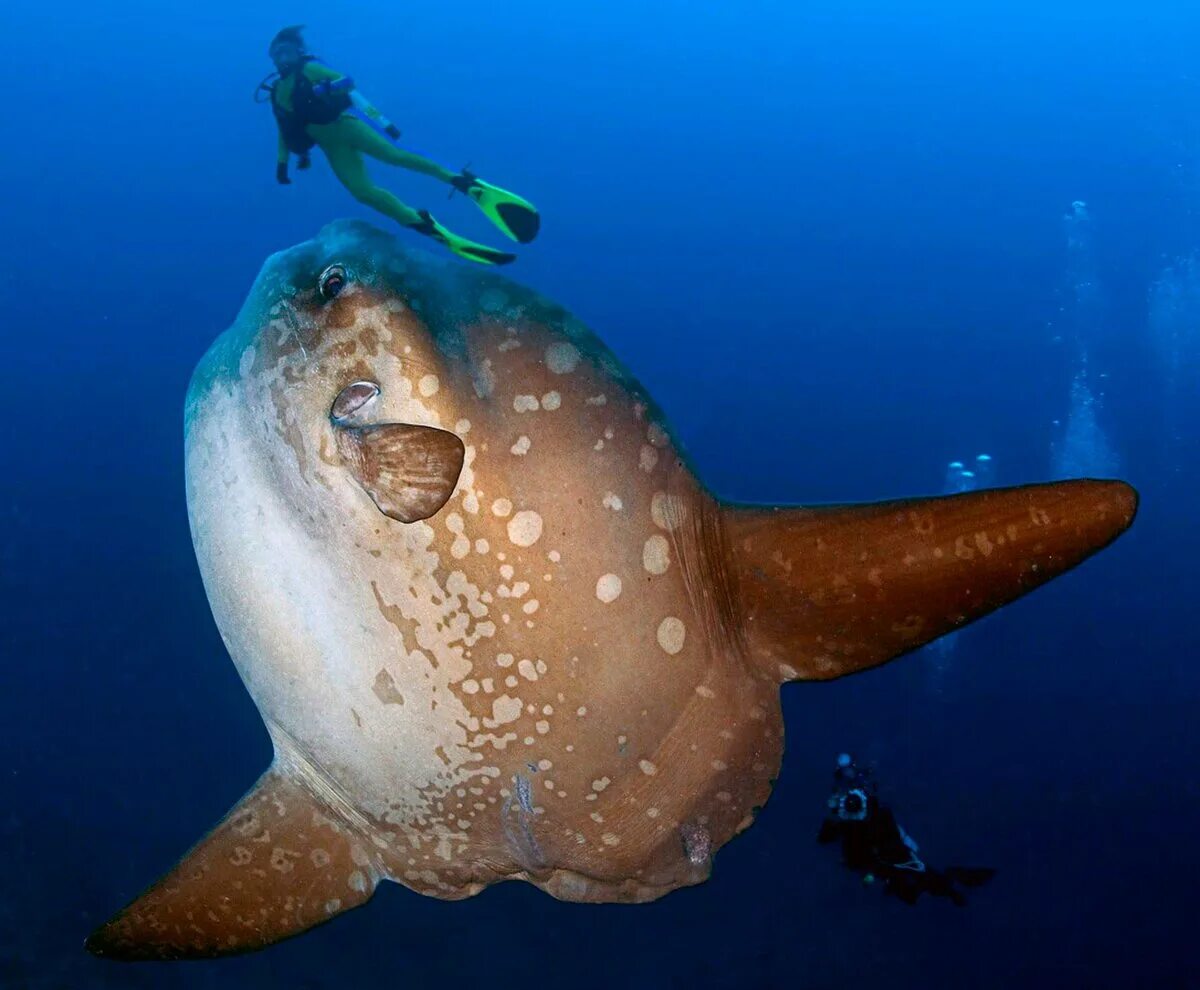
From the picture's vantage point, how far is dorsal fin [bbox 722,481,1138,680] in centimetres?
163

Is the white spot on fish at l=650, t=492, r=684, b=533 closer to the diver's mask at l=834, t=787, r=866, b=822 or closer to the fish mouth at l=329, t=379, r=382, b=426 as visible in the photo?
the fish mouth at l=329, t=379, r=382, b=426

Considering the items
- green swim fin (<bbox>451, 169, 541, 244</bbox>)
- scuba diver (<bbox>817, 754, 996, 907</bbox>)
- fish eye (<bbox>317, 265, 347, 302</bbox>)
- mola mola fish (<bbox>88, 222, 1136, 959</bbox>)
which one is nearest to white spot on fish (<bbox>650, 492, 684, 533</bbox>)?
mola mola fish (<bbox>88, 222, 1136, 959</bbox>)

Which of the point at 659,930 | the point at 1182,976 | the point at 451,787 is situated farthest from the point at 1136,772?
the point at 451,787

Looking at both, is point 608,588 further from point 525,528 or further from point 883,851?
point 883,851

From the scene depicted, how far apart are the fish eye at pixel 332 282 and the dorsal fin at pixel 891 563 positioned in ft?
3.63

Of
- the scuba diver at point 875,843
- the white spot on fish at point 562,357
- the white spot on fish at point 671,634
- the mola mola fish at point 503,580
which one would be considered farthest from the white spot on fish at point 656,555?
the scuba diver at point 875,843

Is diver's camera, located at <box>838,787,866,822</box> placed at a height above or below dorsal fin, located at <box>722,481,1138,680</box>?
below

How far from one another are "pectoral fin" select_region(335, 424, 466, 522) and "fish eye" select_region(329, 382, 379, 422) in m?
0.10

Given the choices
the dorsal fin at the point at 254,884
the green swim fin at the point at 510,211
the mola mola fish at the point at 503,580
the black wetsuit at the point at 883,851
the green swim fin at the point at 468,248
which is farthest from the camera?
the green swim fin at the point at 510,211

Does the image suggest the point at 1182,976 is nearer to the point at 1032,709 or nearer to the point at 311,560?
the point at 1032,709

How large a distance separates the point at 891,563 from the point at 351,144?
9.03 m

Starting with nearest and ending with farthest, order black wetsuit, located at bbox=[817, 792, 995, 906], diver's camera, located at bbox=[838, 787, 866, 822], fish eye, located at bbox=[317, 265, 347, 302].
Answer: fish eye, located at bbox=[317, 265, 347, 302], diver's camera, located at bbox=[838, 787, 866, 822], black wetsuit, located at bbox=[817, 792, 995, 906]

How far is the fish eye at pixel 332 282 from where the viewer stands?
1.94m

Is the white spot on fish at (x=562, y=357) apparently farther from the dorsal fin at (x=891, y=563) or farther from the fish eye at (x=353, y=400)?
the dorsal fin at (x=891, y=563)
